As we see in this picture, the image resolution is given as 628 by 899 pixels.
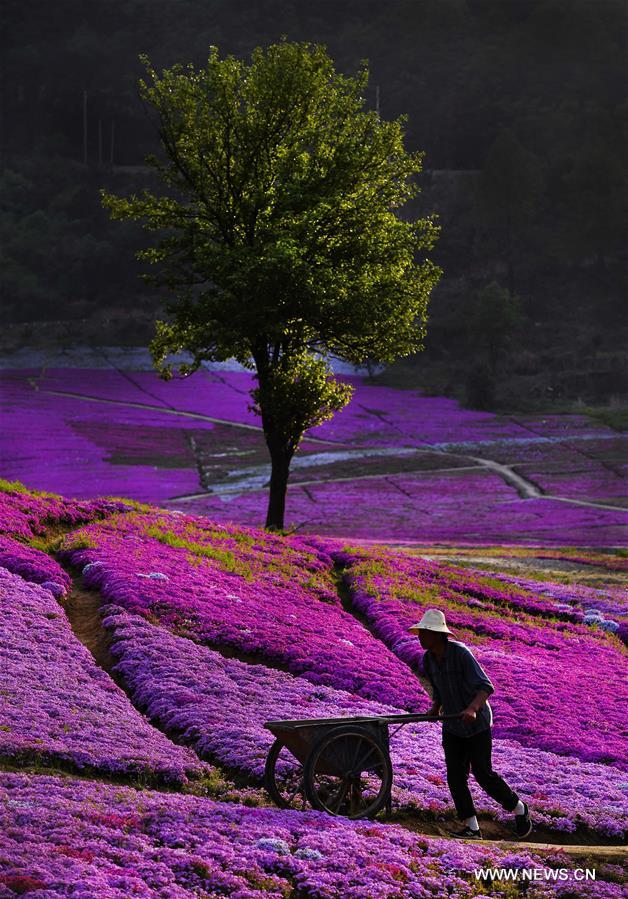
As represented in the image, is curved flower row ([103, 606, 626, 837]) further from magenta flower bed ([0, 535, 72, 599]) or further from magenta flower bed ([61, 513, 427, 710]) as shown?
magenta flower bed ([0, 535, 72, 599])

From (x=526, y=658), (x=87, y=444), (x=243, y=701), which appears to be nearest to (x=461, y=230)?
(x=87, y=444)

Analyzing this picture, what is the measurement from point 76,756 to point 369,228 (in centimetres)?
3063

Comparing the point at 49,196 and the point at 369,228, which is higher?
the point at 49,196

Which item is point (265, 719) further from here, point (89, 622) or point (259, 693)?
point (89, 622)

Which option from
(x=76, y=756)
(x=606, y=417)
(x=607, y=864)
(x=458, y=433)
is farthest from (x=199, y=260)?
(x=606, y=417)

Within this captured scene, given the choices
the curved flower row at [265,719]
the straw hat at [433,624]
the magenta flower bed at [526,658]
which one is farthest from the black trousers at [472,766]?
the magenta flower bed at [526,658]

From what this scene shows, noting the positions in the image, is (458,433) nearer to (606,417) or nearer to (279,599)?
(606,417)

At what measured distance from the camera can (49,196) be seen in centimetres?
16288

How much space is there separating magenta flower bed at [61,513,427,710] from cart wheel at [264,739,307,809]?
5.81 metres

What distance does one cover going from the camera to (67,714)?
57.6 feet

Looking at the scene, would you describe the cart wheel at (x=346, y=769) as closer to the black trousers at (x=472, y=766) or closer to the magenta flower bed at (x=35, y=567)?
the black trousers at (x=472, y=766)

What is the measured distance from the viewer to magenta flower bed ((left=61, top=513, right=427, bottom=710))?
933 inches

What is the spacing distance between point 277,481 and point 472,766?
101ft

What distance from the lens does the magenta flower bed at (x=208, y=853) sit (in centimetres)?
1157
